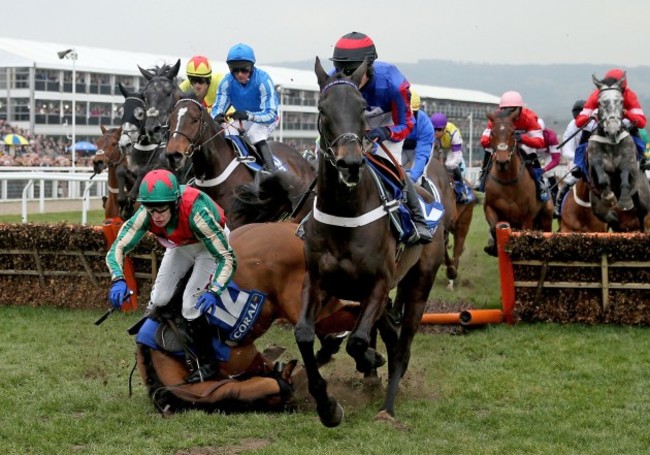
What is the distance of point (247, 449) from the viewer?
16.9ft

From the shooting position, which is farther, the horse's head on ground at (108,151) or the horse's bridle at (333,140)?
the horse's head on ground at (108,151)

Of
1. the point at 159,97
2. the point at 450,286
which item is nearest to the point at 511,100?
the point at 450,286

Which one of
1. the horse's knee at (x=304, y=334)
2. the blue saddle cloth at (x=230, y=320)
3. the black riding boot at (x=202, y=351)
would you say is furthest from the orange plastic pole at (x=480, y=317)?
the horse's knee at (x=304, y=334)

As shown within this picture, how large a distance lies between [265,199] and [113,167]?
501 cm

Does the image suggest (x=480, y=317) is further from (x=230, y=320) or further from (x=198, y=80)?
(x=198, y=80)

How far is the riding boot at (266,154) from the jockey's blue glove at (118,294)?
3345mm

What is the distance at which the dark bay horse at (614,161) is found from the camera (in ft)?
32.5

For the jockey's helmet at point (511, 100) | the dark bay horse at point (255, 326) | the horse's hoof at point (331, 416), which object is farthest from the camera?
the jockey's helmet at point (511, 100)

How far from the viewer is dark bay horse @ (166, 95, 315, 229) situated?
788 centimetres

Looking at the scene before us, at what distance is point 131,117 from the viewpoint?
10.9 m

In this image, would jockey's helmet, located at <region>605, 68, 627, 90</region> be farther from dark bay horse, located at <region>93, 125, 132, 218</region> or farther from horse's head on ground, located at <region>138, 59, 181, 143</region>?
dark bay horse, located at <region>93, 125, 132, 218</region>

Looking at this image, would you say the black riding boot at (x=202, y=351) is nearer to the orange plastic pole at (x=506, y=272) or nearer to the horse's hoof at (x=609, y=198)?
the orange plastic pole at (x=506, y=272)

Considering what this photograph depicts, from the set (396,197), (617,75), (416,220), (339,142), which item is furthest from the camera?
(617,75)

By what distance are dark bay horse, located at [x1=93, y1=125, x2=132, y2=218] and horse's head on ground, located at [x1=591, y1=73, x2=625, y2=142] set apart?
5393 mm
